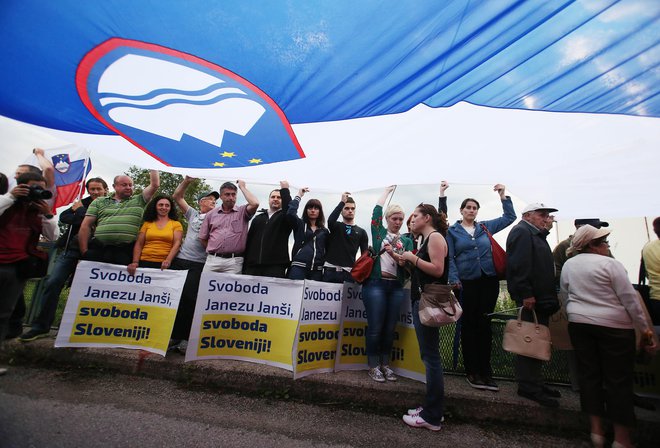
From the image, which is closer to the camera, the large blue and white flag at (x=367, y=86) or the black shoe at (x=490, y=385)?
the large blue and white flag at (x=367, y=86)

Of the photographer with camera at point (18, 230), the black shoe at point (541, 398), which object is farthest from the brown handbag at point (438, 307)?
the photographer with camera at point (18, 230)

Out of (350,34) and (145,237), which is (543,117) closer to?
(350,34)

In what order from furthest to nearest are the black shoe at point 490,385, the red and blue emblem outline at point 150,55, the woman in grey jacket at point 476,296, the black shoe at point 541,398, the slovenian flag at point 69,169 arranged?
the slovenian flag at point 69,169
the woman in grey jacket at point 476,296
the black shoe at point 490,385
the black shoe at point 541,398
the red and blue emblem outline at point 150,55

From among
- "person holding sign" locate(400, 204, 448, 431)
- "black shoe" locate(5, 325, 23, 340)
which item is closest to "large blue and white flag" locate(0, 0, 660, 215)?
"person holding sign" locate(400, 204, 448, 431)

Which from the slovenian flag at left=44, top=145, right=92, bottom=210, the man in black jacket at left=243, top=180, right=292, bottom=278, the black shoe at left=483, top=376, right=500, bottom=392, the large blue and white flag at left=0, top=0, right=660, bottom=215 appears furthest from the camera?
the slovenian flag at left=44, top=145, right=92, bottom=210

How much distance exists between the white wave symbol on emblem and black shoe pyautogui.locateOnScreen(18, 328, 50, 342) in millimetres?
3435

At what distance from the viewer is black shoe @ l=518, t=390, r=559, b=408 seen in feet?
10.8

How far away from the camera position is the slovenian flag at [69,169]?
700cm

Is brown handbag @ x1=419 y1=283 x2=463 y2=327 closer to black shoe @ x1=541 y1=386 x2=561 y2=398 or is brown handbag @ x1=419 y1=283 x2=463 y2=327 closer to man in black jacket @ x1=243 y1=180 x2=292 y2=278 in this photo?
black shoe @ x1=541 y1=386 x2=561 y2=398

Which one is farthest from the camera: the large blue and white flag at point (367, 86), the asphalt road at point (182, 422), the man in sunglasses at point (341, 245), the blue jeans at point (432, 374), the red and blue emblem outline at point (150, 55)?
the man in sunglasses at point (341, 245)

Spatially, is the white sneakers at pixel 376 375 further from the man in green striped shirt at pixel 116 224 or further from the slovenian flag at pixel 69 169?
the slovenian flag at pixel 69 169

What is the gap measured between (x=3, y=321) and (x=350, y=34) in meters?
3.58

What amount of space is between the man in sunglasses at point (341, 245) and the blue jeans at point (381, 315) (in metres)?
0.62

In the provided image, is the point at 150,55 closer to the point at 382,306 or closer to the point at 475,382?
the point at 382,306
